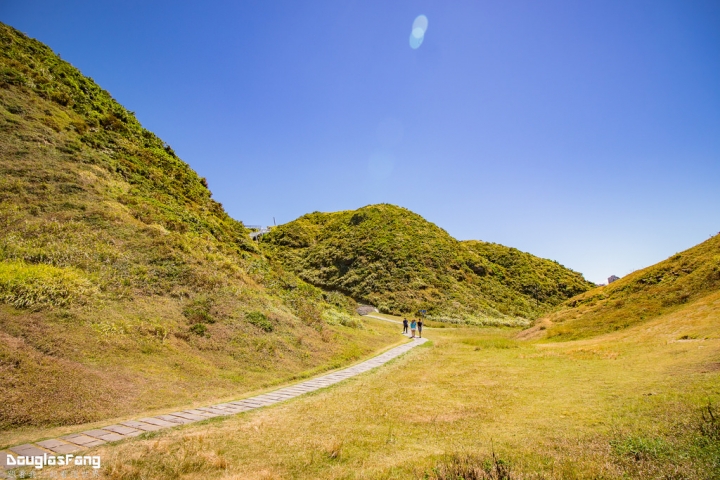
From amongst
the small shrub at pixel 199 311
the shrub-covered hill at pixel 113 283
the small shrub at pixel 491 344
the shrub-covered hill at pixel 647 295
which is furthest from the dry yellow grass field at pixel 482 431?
the small shrub at pixel 491 344

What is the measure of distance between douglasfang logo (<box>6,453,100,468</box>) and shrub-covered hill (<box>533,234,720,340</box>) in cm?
2268

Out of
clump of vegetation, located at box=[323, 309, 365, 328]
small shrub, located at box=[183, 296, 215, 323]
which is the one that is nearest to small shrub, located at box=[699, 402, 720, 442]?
small shrub, located at box=[183, 296, 215, 323]

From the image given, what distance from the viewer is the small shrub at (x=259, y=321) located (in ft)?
54.9

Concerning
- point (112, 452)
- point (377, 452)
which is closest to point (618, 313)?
point (377, 452)

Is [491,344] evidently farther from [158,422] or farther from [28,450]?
[28,450]

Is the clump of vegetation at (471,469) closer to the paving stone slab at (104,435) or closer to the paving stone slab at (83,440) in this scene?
the paving stone slab at (104,435)

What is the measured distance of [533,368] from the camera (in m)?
14.2

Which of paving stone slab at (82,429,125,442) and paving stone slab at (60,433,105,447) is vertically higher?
paving stone slab at (60,433,105,447)

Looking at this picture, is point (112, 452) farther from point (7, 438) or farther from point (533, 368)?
point (533, 368)

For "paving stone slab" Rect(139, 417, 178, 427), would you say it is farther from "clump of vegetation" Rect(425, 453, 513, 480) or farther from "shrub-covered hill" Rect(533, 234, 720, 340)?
"shrub-covered hill" Rect(533, 234, 720, 340)

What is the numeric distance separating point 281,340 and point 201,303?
396cm

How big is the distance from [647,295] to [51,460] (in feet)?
85.3

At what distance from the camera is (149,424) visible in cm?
801

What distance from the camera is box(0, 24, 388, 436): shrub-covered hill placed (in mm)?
9445
